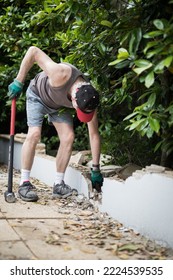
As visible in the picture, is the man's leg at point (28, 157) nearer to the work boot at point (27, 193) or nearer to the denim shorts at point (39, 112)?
the work boot at point (27, 193)

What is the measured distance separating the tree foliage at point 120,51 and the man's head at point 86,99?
0.23 m

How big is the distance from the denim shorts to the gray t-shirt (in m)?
0.06

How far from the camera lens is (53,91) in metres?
4.21

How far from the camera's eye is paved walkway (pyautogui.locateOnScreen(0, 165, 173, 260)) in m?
2.73

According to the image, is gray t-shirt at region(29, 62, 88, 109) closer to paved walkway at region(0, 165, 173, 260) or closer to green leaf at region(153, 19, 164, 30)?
paved walkway at region(0, 165, 173, 260)

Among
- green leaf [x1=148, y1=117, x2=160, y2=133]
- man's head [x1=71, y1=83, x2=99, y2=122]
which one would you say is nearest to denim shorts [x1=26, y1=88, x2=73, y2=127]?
man's head [x1=71, y1=83, x2=99, y2=122]

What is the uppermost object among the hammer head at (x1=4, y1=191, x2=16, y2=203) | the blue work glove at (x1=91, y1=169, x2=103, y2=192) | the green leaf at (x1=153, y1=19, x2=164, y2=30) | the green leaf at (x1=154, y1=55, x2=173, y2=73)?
the green leaf at (x1=153, y1=19, x2=164, y2=30)

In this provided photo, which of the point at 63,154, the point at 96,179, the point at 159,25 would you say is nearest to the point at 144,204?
the point at 96,179

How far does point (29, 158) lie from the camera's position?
175 inches

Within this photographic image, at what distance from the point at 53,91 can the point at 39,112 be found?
399 mm

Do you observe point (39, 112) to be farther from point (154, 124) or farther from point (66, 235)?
point (154, 124)

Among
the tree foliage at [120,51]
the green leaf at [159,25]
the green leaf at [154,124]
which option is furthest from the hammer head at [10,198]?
the green leaf at [159,25]
